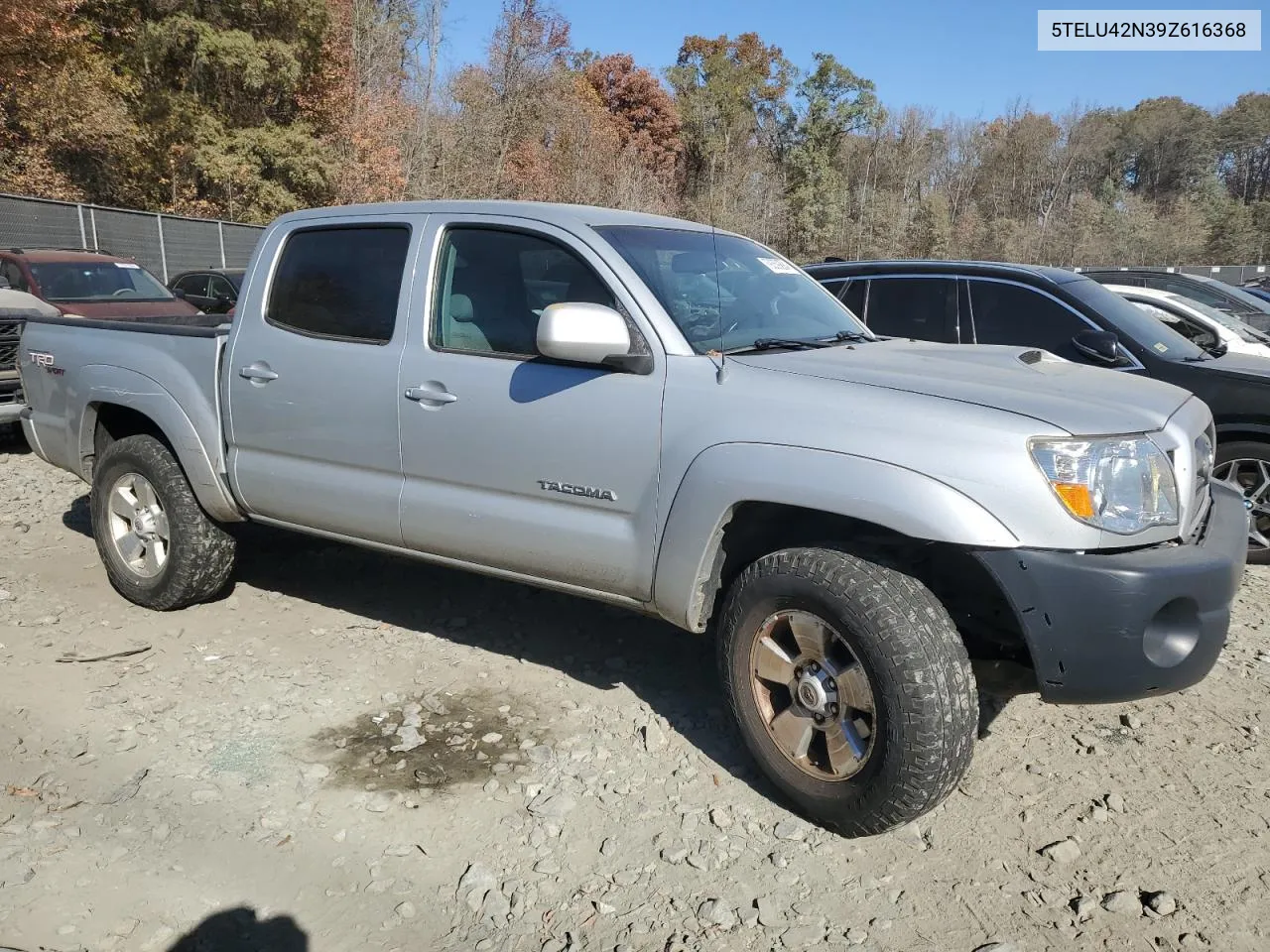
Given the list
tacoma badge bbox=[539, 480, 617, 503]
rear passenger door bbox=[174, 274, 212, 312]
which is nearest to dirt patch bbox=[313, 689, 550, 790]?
tacoma badge bbox=[539, 480, 617, 503]

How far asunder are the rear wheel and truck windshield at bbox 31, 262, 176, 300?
11.2 meters

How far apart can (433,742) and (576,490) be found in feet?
3.61

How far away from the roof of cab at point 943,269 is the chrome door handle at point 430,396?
11.6 ft

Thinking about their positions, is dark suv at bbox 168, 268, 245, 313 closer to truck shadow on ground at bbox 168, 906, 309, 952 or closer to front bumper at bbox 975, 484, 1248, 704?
truck shadow on ground at bbox 168, 906, 309, 952

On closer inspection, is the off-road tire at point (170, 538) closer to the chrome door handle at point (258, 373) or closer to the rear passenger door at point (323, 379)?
the rear passenger door at point (323, 379)

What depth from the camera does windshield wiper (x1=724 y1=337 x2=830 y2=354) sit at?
3455 millimetres

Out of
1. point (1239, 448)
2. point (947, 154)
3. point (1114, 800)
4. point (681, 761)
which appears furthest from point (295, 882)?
point (947, 154)

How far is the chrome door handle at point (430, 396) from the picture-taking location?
3.67 metres

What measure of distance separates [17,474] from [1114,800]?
7.93 m

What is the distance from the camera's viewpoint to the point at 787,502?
293 cm

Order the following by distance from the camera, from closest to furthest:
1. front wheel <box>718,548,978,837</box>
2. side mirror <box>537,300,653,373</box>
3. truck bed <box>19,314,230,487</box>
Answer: front wheel <box>718,548,978,837</box> → side mirror <box>537,300,653,373</box> → truck bed <box>19,314,230,487</box>

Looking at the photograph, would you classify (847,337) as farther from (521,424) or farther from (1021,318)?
(1021,318)

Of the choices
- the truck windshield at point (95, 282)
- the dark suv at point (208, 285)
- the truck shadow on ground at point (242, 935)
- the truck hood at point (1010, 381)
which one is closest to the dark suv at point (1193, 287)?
the truck hood at point (1010, 381)

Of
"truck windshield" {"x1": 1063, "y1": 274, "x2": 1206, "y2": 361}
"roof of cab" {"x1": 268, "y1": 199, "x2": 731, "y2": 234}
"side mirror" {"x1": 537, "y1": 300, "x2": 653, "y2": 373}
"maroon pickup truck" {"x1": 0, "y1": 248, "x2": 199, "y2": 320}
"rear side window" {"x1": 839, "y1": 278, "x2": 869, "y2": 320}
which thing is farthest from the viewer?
"maroon pickup truck" {"x1": 0, "y1": 248, "x2": 199, "y2": 320}
